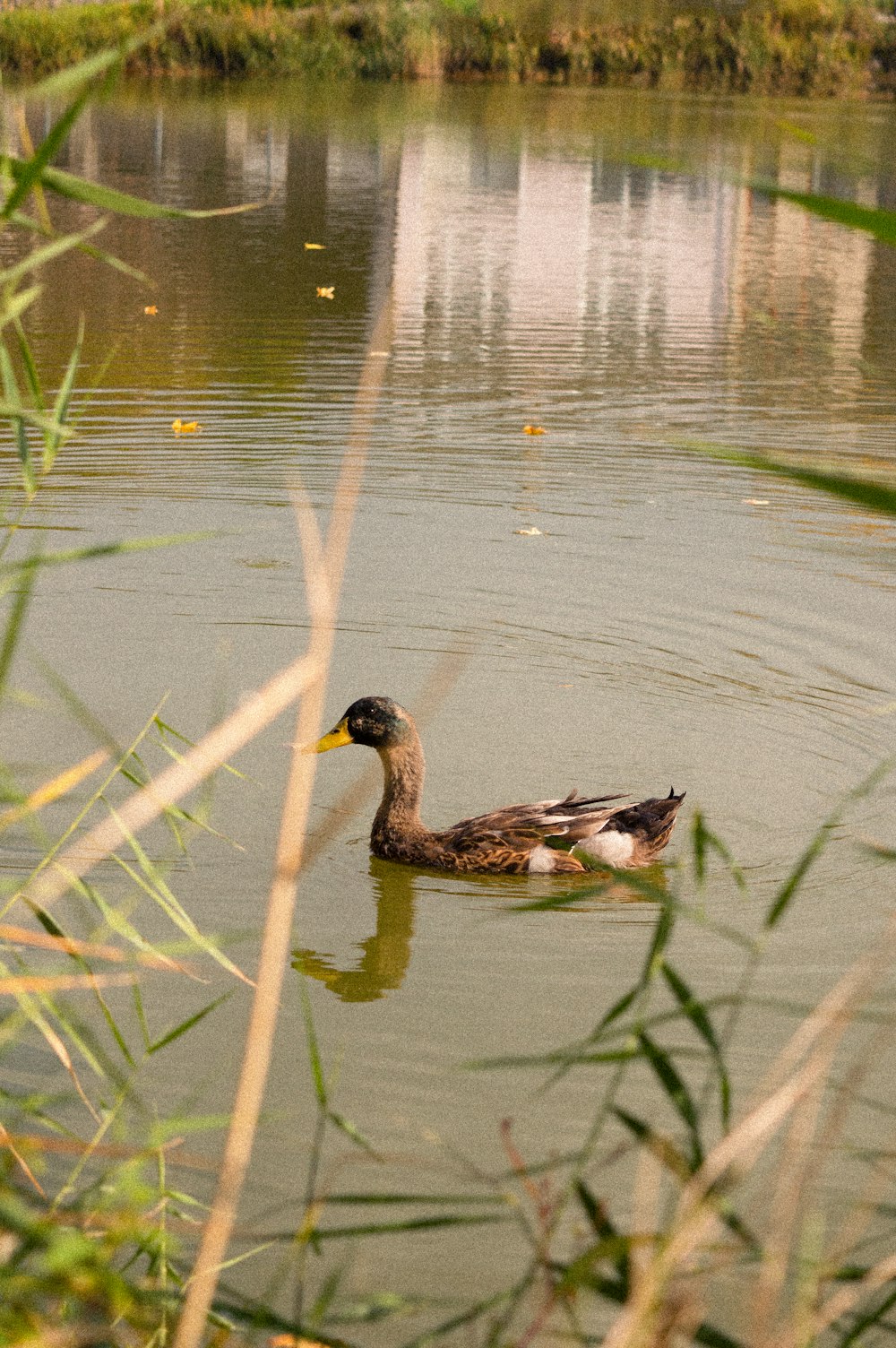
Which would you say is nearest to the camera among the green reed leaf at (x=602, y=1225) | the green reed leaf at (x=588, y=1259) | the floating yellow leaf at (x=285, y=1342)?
the green reed leaf at (x=588, y=1259)

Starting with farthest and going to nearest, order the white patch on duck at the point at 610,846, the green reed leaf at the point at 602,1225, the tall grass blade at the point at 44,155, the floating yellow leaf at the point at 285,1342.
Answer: the white patch on duck at the point at 610,846 → the floating yellow leaf at the point at 285,1342 → the tall grass blade at the point at 44,155 → the green reed leaf at the point at 602,1225

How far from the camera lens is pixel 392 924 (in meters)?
5.24

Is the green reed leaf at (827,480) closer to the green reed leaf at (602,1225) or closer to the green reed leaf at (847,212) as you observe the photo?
the green reed leaf at (847,212)

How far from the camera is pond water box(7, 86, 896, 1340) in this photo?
167 inches

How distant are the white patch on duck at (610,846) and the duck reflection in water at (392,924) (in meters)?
0.08

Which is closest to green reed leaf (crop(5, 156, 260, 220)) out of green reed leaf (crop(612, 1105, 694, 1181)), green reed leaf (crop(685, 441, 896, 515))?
green reed leaf (crop(685, 441, 896, 515))

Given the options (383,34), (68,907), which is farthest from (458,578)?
(383,34)

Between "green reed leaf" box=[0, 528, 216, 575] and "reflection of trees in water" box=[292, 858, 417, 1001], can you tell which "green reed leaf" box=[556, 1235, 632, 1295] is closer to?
"green reed leaf" box=[0, 528, 216, 575]

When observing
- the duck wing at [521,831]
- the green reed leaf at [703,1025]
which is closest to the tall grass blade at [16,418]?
the green reed leaf at [703,1025]

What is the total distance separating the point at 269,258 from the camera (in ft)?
55.9

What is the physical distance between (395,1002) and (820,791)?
196cm

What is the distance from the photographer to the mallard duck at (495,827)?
17.8 feet

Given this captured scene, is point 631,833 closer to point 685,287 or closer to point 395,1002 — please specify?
point 395,1002

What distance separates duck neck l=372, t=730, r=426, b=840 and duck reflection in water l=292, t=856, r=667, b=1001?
0.15 metres
